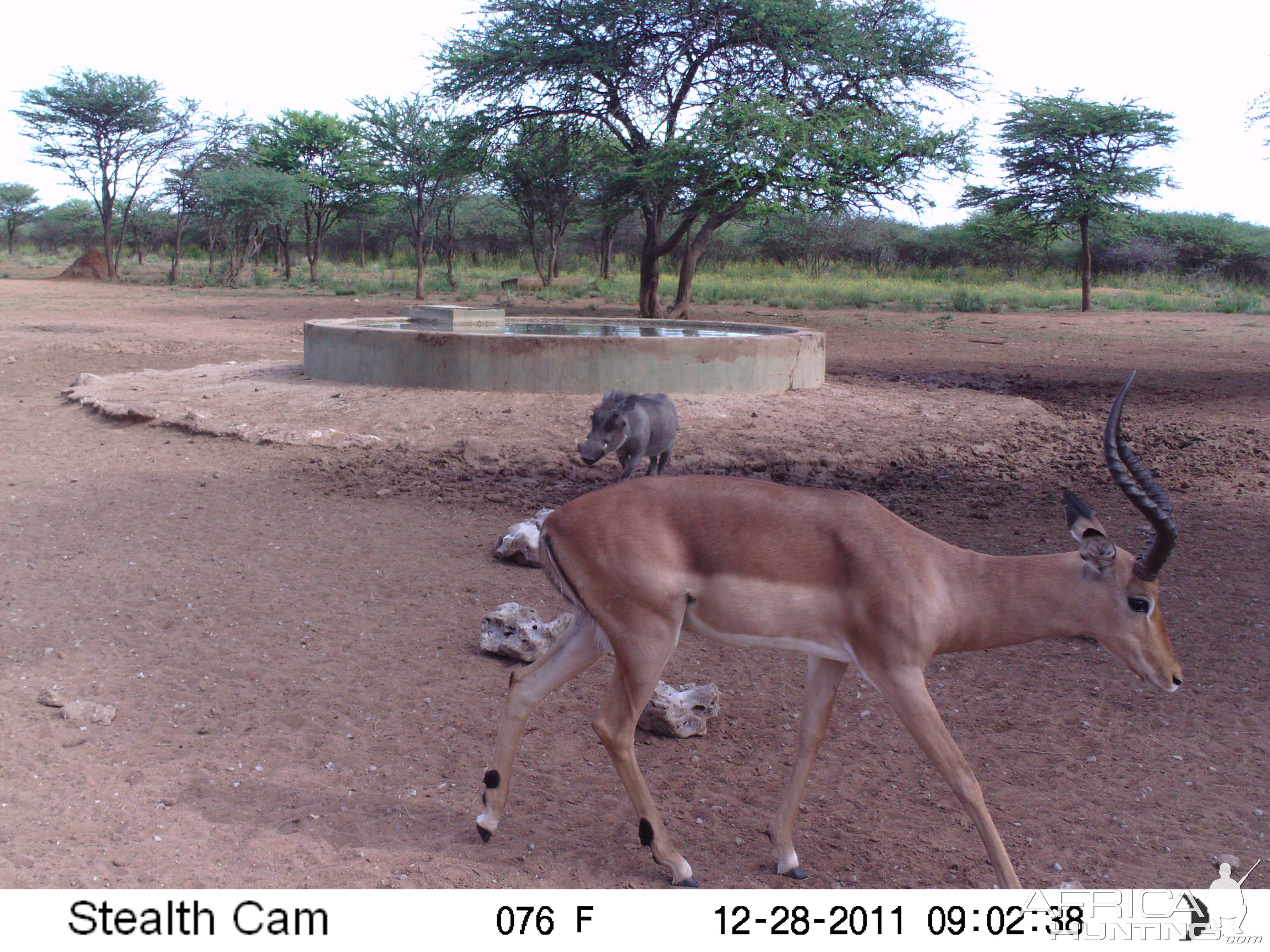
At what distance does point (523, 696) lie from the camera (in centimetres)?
345

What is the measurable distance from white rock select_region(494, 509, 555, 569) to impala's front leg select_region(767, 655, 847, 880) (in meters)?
3.18

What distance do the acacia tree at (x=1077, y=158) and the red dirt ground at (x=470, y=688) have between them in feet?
75.6

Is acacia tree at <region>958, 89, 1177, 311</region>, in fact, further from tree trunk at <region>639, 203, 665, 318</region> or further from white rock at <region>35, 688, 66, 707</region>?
white rock at <region>35, 688, 66, 707</region>

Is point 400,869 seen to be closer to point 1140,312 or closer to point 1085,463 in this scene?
point 1085,463

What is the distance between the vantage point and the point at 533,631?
506 centimetres

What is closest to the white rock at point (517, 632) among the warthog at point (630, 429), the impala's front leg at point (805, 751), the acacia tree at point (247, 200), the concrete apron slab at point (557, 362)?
the impala's front leg at point (805, 751)

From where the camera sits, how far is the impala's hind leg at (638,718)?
10.3 ft

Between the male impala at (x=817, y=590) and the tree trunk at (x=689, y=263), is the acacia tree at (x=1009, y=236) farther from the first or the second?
the male impala at (x=817, y=590)

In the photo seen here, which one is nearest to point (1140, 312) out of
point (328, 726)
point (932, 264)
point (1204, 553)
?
point (932, 264)

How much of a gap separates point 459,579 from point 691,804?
2712mm

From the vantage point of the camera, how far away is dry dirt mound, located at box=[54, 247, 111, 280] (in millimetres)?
39406

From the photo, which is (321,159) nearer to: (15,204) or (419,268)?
(419,268)

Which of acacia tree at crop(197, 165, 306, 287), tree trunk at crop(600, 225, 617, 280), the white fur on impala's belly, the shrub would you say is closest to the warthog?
the white fur on impala's belly

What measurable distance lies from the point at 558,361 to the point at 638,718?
7.94m
